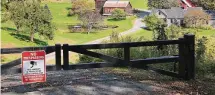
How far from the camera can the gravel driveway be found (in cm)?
630

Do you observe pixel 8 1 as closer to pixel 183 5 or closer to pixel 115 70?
pixel 115 70

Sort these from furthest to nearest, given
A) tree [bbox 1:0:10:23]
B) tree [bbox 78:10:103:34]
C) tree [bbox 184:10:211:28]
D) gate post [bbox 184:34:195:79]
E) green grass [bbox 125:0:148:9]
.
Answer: green grass [bbox 125:0:148:9]
tree [bbox 184:10:211:28]
tree [bbox 78:10:103:34]
tree [bbox 1:0:10:23]
gate post [bbox 184:34:195:79]

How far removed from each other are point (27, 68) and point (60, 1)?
11407cm

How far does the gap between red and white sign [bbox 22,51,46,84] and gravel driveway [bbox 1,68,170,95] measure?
0.65m

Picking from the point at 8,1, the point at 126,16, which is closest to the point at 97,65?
the point at 8,1

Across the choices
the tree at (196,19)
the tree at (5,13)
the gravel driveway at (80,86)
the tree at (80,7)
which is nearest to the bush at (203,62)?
the gravel driveway at (80,86)

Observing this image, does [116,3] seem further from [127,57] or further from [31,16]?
[127,57]

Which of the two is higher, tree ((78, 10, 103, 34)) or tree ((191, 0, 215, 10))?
tree ((191, 0, 215, 10))

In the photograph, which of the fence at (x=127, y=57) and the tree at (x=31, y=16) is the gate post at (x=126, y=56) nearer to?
the fence at (x=127, y=57)

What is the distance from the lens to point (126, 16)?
102 meters

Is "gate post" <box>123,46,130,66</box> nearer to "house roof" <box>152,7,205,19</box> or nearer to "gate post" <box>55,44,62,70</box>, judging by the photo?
"gate post" <box>55,44,62,70</box>

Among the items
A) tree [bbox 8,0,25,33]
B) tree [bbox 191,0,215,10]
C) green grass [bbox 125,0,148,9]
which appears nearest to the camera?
tree [bbox 8,0,25,33]

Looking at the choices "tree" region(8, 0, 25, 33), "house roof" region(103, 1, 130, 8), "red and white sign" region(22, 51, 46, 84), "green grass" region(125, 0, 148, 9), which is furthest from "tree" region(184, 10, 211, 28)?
"red and white sign" region(22, 51, 46, 84)

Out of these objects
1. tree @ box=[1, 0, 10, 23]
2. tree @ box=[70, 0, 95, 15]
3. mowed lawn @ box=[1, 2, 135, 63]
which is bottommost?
mowed lawn @ box=[1, 2, 135, 63]
